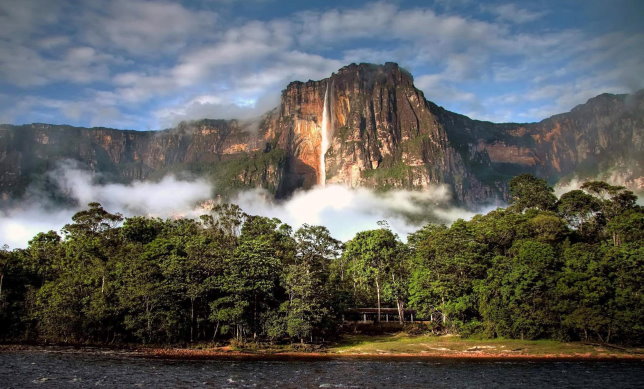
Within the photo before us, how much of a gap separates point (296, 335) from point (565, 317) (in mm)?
A: 36132

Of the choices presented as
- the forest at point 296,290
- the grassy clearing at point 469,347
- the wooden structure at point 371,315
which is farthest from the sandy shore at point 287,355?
the wooden structure at point 371,315

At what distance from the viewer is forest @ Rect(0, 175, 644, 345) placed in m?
69.3

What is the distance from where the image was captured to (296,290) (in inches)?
2933

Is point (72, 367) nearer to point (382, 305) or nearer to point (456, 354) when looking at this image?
point (456, 354)

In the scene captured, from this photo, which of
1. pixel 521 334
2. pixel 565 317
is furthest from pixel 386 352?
pixel 565 317

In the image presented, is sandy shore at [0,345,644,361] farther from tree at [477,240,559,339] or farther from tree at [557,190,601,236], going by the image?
tree at [557,190,601,236]

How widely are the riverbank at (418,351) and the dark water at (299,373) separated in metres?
4.78

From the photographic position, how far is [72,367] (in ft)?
166

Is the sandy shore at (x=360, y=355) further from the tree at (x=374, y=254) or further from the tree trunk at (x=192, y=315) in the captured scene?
the tree at (x=374, y=254)

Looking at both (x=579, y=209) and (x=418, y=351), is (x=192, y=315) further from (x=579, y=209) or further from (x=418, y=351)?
(x=579, y=209)

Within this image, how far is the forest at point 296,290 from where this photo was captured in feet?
227

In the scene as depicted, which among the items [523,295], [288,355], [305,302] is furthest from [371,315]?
[523,295]

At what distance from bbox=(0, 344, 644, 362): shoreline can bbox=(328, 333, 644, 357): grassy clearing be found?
0.57m

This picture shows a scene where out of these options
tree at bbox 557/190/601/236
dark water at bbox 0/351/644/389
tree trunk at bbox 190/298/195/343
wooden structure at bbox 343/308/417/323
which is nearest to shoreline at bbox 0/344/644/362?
dark water at bbox 0/351/644/389
